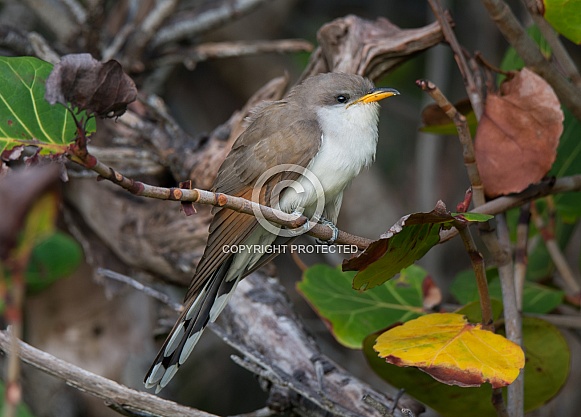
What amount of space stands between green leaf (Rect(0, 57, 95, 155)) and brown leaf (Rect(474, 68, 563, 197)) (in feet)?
3.46

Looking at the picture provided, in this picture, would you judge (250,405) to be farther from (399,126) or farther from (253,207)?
(253,207)

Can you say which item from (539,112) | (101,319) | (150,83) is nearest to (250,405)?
(101,319)

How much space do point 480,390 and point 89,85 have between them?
50.7 inches

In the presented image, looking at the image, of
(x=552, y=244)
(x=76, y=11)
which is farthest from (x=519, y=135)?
(x=76, y=11)

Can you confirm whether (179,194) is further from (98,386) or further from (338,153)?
(338,153)

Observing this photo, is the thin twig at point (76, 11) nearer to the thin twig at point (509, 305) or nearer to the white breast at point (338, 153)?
the white breast at point (338, 153)

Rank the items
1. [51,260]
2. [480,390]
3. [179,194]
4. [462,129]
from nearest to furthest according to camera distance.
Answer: [179,194], [462,129], [480,390], [51,260]

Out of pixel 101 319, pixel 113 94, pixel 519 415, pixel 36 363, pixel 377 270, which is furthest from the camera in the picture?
pixel 101 319

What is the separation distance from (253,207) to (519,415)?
2.78 ft

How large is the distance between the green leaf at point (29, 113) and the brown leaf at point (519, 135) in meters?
1.06

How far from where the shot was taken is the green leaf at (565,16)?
6.44 feet

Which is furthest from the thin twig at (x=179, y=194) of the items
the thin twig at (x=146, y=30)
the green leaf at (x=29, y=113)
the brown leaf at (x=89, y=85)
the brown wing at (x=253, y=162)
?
the thin twig at (x=146, y=30)

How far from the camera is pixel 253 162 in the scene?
220cm

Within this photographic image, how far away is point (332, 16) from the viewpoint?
4504mm
